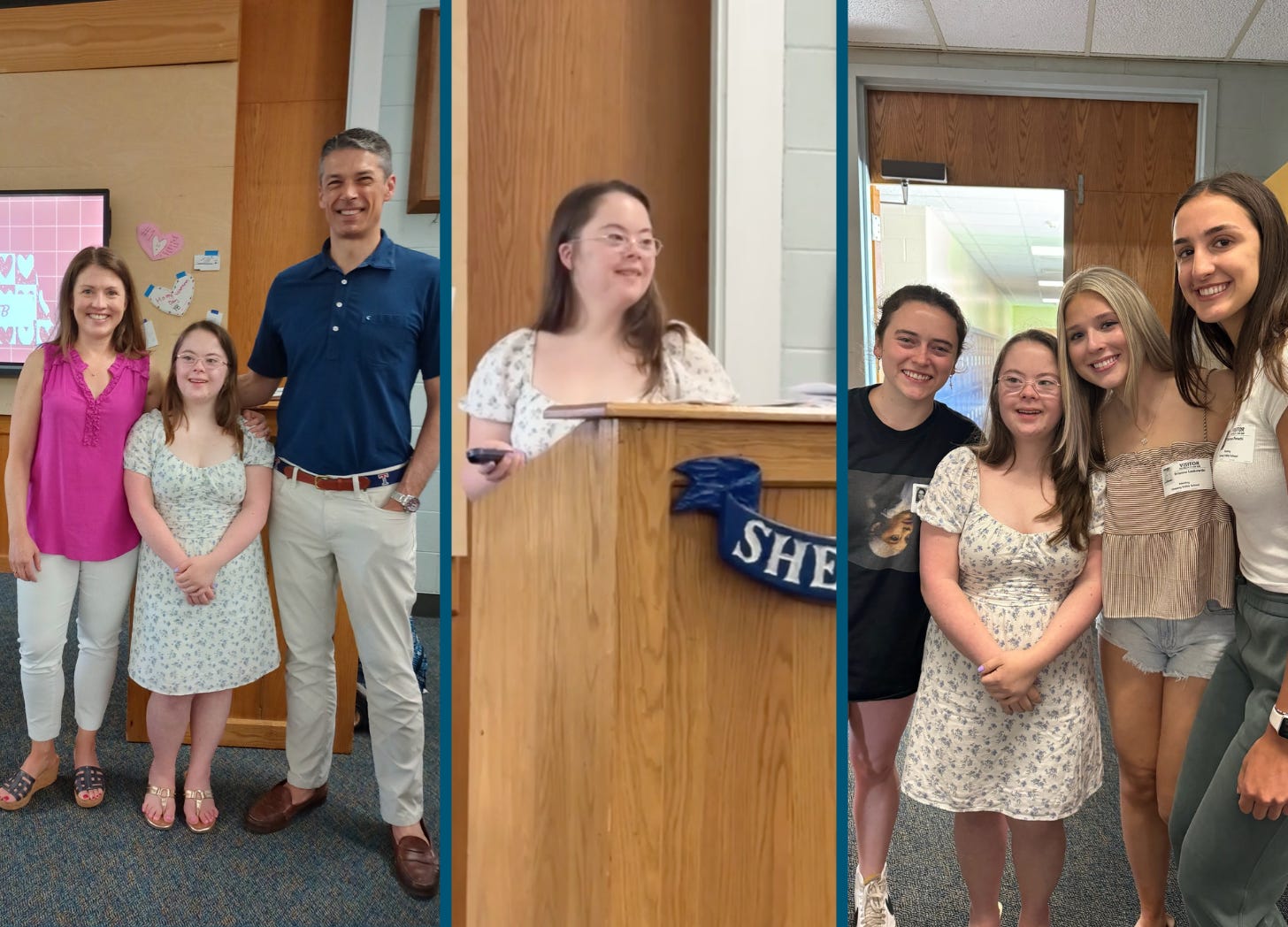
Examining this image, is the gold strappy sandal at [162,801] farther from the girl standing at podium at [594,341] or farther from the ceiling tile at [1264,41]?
the ceiling tile at [1264,41]

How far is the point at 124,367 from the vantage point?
7.90ft

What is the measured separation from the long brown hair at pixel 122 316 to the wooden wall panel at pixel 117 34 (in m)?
1.75

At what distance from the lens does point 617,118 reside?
742 millimetres

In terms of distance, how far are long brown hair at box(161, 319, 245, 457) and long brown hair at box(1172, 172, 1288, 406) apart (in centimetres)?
192

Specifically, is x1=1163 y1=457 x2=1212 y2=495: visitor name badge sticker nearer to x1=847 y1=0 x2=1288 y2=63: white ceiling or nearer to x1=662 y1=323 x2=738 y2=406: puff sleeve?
x1=847 y1=0 x2=1288 y2=63: white ceiling

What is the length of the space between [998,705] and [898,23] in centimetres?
120

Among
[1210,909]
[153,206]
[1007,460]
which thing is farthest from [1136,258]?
[153,206]

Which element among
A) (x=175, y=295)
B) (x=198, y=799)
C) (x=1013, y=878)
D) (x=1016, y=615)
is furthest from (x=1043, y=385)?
(x=175, y=295)

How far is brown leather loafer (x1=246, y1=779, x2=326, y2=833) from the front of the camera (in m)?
2.26

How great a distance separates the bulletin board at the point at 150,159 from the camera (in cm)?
389

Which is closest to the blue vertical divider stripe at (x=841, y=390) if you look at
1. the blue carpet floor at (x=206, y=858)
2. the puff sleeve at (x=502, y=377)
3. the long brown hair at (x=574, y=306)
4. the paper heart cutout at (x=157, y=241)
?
the long brown hair at (x=574, y=306)

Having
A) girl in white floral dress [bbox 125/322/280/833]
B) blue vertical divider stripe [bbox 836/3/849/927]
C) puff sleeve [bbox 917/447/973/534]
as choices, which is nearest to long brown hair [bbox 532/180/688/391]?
blue vertical divider stripe [bbox 836/3/849/927]

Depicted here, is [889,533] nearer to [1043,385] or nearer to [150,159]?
[1043,385]

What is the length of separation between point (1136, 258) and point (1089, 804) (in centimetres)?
131
